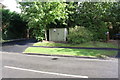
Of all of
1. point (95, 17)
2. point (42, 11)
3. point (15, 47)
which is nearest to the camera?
point (42, 11)

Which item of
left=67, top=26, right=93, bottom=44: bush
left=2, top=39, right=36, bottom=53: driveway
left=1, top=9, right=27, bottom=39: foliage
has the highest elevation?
left=1, top=9, right=27, bottom=39: foliage

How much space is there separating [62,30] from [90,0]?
16.1ft

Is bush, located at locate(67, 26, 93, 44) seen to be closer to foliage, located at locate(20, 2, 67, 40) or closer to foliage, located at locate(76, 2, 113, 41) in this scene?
A: foliage, located at locate(76, 2, 113, 41)

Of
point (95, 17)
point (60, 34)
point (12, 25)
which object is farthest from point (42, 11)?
point (12, 25)

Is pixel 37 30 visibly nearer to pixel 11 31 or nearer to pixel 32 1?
pixel 32 1

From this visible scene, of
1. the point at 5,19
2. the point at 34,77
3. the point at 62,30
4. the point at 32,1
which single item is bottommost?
the point at 34,77

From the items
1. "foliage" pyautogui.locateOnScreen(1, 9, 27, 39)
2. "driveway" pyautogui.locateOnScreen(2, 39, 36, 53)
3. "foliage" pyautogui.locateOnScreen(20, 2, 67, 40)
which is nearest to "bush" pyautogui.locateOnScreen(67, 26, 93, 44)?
"foliage" pyautogui.locateOnScreen(20, 2, 67, 40)

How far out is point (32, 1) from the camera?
37.2ft

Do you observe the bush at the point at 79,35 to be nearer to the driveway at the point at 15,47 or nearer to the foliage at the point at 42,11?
the foliage at the point at 42,11

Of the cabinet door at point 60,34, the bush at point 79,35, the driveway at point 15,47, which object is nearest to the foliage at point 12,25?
the driveway at point 15,47

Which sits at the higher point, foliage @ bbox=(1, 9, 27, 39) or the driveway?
foliage @ bbox=(1, 9, 27, 39)

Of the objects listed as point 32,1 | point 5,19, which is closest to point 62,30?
point 32,1

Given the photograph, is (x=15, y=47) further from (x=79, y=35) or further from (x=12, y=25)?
(x=12, y=25)

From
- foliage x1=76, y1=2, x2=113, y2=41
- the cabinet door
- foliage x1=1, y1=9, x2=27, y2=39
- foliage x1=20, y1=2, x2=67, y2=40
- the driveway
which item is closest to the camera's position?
the driveway
